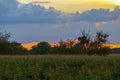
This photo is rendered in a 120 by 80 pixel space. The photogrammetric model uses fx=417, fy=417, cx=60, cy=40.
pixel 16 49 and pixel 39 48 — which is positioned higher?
pixel 39 48

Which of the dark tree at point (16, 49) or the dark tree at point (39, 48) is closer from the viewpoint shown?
the dark tree at point (16, 49)

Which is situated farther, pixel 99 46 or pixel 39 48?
pixel 39 48

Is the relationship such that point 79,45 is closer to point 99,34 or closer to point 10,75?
point 99,34

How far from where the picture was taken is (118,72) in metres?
19.7

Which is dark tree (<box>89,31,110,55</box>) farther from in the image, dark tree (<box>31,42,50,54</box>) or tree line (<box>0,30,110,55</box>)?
dark tree (<box>31,42,50,54</box>)

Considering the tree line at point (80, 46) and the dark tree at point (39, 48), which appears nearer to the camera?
the tree line at point (80, 46)

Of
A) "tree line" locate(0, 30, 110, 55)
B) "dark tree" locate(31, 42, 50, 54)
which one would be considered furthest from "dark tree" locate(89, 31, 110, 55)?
"dark tree" locate(31, 42, 50, 54)

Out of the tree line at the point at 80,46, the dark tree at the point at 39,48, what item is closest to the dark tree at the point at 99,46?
the tree line at the point at 80,46

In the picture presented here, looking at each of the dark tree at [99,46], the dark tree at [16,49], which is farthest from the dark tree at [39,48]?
the dark tree at [99,46]

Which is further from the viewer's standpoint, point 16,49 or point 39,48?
point 39,48

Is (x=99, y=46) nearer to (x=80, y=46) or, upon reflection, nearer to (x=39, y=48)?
(x=80, y=46)

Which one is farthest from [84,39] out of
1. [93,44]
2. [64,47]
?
[64,47]

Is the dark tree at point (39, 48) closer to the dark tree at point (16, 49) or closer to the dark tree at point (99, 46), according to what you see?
the dark tree at point (16, 49)

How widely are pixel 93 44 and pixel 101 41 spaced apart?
2187mm
